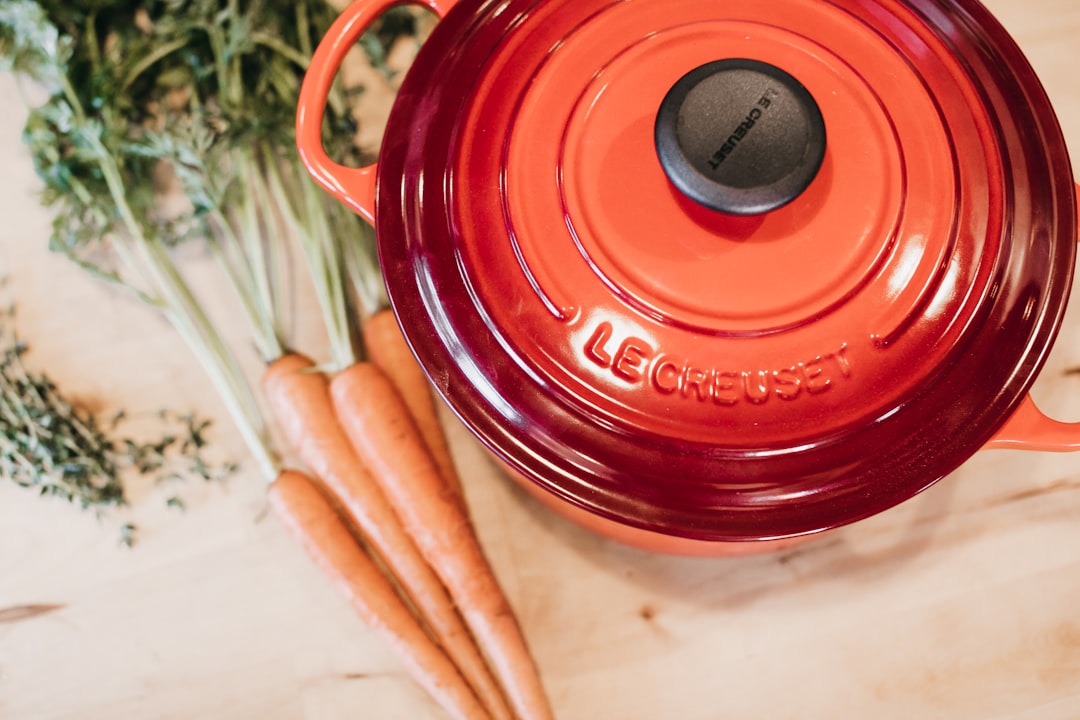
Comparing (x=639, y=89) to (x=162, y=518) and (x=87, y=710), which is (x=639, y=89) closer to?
(x=162, y=518)

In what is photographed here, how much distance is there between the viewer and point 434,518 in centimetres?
73

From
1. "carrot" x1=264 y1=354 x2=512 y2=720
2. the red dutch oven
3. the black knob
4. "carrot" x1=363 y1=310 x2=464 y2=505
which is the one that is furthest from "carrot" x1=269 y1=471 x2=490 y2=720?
the black knob

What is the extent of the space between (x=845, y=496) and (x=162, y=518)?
0.64 metres

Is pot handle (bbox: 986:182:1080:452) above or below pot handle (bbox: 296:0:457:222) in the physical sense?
above

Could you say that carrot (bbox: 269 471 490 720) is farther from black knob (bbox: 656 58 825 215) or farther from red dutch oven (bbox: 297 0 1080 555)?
black knob (bbox: 656 58 825 215)

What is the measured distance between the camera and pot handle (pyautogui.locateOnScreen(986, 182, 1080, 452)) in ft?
1.68

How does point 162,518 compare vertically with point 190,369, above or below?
below

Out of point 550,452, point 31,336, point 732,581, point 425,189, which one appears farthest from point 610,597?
point 31,336

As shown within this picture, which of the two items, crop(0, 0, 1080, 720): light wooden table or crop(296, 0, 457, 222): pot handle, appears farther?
crop(0, 0, 1080, 720): light wooden table

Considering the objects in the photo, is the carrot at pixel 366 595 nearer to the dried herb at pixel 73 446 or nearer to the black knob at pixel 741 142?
the dried herb at pixel 73 446

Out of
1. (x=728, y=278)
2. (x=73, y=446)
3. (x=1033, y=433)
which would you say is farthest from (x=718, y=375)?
(x=73, y=446)

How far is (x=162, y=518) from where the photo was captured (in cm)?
74

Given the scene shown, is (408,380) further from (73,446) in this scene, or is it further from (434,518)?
(73,446)

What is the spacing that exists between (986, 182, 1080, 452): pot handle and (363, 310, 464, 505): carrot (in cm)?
48
